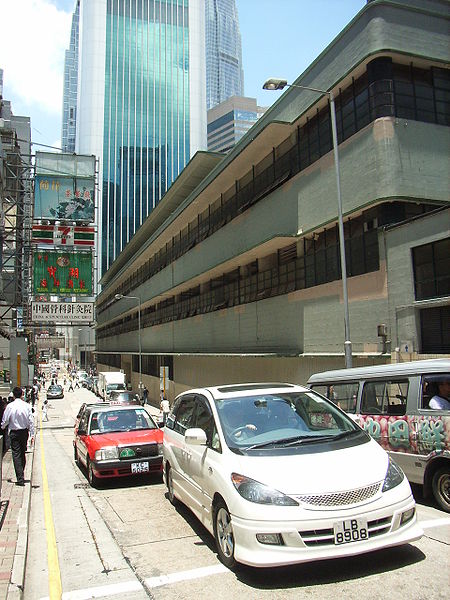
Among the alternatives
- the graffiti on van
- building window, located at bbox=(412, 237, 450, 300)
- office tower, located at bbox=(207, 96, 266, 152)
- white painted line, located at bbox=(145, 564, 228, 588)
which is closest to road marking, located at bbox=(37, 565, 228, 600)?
white painted line, located at bbox=(145, 564, 228, 588)

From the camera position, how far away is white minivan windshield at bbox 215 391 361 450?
17.0ft

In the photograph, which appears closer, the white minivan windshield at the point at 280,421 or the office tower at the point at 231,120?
the white minivan windshield at the point at 280,421

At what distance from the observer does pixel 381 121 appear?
14.1 m

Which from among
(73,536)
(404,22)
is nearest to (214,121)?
(404,22)

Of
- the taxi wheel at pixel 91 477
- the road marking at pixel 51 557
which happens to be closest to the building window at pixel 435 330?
the taxi wheel at pixel 91 477

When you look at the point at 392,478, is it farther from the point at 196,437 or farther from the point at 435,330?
the point at 435,330

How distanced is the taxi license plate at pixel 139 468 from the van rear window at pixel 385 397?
4.25 m

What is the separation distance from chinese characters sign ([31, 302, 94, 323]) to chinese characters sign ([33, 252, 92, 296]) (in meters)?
1.19

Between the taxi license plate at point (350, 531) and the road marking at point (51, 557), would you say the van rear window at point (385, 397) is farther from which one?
the road marking at point (51, 557)

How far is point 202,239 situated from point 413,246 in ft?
59.4

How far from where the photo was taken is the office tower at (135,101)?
132 meters

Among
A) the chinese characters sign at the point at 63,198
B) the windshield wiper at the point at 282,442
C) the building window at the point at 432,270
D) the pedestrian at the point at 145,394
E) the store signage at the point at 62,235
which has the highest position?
the chinese characters sign at the point at 63,198

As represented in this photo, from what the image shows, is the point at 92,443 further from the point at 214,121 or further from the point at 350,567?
the point at 214,121

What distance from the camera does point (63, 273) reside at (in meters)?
24.5
